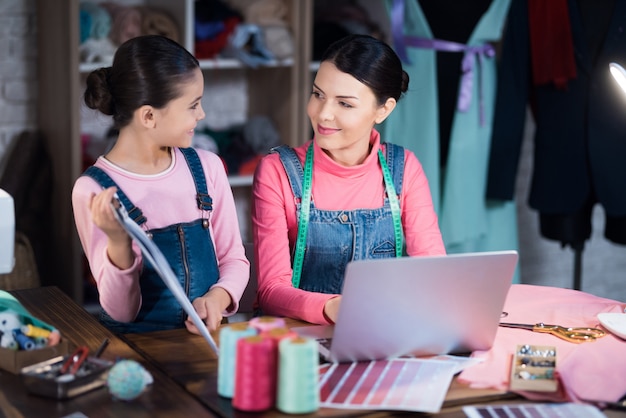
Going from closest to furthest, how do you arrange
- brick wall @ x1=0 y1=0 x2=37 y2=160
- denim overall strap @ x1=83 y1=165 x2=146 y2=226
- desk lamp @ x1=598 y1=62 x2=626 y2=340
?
desk lamp @ x1=598 y1=62 x2=626 y2=340, denim overall strap @ x1=83 y1=165 x2=146 y2=226, brick wall @ x1=0 y1=0 x2=37 y2=160

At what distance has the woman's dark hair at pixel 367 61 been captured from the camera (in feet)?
7.89

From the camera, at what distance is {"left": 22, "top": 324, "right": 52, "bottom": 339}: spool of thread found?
1855 mm

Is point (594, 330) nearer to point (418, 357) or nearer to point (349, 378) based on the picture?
point (418, 357)

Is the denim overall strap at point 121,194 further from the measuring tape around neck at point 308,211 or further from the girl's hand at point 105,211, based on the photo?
the measuring tape around neck at point 308,211

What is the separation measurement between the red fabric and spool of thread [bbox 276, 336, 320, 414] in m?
2.41

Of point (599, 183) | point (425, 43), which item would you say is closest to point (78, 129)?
point (425, 43)

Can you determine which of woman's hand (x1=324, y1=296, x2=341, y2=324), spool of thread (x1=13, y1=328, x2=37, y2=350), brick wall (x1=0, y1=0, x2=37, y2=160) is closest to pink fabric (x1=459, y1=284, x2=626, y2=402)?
woman's hand (x1=324, y1=296, x2=341, y2=324)

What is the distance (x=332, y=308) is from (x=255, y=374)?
0.49m

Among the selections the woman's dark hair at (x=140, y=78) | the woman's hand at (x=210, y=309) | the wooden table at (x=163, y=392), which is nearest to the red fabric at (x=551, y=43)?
the woman's dark hair at (x=140, y=78)

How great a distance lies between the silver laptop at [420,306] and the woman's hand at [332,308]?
111 mm

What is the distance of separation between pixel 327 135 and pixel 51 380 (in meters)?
0.97

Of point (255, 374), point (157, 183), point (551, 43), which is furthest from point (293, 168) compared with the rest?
point (551, 43)

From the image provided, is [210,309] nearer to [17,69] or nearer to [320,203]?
[320,203]

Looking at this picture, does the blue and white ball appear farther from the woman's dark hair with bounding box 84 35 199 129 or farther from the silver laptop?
the woman's dark hair with bounding box 84 35 199 129
